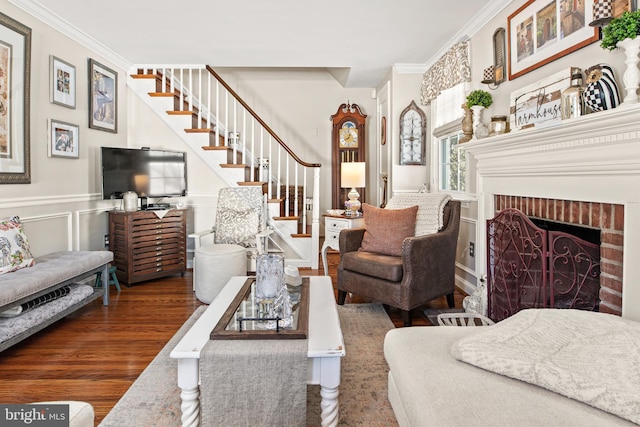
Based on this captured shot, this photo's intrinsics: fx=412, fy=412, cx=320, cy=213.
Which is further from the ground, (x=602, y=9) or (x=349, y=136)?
(x=349, y=136)

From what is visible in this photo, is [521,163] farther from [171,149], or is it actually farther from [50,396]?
[171,149]

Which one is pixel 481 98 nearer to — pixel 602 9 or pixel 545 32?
pixel 545 32

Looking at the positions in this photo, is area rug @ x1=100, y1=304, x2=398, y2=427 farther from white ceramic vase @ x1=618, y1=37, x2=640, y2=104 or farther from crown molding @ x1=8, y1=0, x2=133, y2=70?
crown molding @ x1=8, y1=0, x2=133, y2=70

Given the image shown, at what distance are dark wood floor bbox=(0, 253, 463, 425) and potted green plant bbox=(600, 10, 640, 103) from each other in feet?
6.25

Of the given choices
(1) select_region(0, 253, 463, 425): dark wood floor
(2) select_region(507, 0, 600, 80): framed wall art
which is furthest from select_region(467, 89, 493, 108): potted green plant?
(1) select_region(0, 253, 463, 425): dark wood floor

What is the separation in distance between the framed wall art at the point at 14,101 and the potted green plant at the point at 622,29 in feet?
12.0

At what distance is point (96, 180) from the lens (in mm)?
4184

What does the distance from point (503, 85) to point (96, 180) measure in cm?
387

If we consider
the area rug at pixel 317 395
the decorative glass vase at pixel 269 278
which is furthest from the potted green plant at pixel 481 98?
the decorative glass vase at pixel 269 278

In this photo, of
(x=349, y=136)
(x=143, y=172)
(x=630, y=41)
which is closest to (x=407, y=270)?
(x=630, y=41)

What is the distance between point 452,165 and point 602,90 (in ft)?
7.69

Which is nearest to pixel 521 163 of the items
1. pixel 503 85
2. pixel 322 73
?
pixel 503 85

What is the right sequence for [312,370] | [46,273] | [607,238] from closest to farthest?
[312,370], [607,238], [46,273]

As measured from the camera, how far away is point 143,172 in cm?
437
